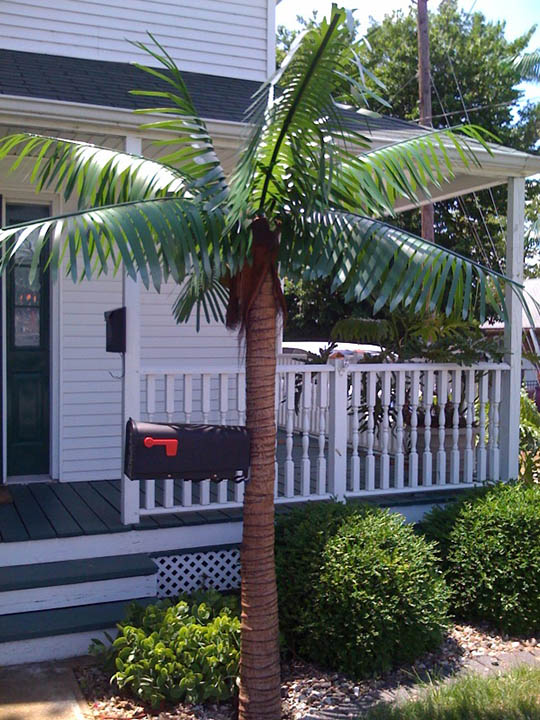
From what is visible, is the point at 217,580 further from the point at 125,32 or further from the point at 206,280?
the point at 125,32

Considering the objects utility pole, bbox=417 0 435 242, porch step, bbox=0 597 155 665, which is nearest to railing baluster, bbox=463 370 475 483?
porch step, bbox=0 597 155 665

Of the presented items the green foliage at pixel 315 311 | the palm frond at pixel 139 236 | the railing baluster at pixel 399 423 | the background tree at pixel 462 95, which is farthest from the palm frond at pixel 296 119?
the green foliage at pixel 315 311

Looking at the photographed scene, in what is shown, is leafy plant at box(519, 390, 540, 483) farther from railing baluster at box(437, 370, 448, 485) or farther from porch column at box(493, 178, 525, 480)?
railing baluster at box(437, 370, 448, 485)

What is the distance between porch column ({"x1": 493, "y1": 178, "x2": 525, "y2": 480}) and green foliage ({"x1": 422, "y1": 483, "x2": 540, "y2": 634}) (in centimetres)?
107

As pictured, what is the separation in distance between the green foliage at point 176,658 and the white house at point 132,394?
50cm

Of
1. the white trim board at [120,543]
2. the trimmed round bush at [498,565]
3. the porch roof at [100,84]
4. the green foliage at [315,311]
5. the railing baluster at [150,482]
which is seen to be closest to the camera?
the white trim board at [120,543]

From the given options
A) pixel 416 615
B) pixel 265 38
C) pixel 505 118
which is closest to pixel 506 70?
pixel 505 118

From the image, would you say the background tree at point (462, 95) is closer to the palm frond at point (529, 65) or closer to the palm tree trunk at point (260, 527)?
the palm frond at point (529, 65)

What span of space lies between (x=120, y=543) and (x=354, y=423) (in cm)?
188

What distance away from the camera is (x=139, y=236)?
3064mm

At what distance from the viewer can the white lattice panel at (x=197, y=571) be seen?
4875mm

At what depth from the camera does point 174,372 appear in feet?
16.3

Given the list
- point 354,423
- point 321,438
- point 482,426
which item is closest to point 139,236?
point 321,438

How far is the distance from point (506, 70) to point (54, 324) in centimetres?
2191
